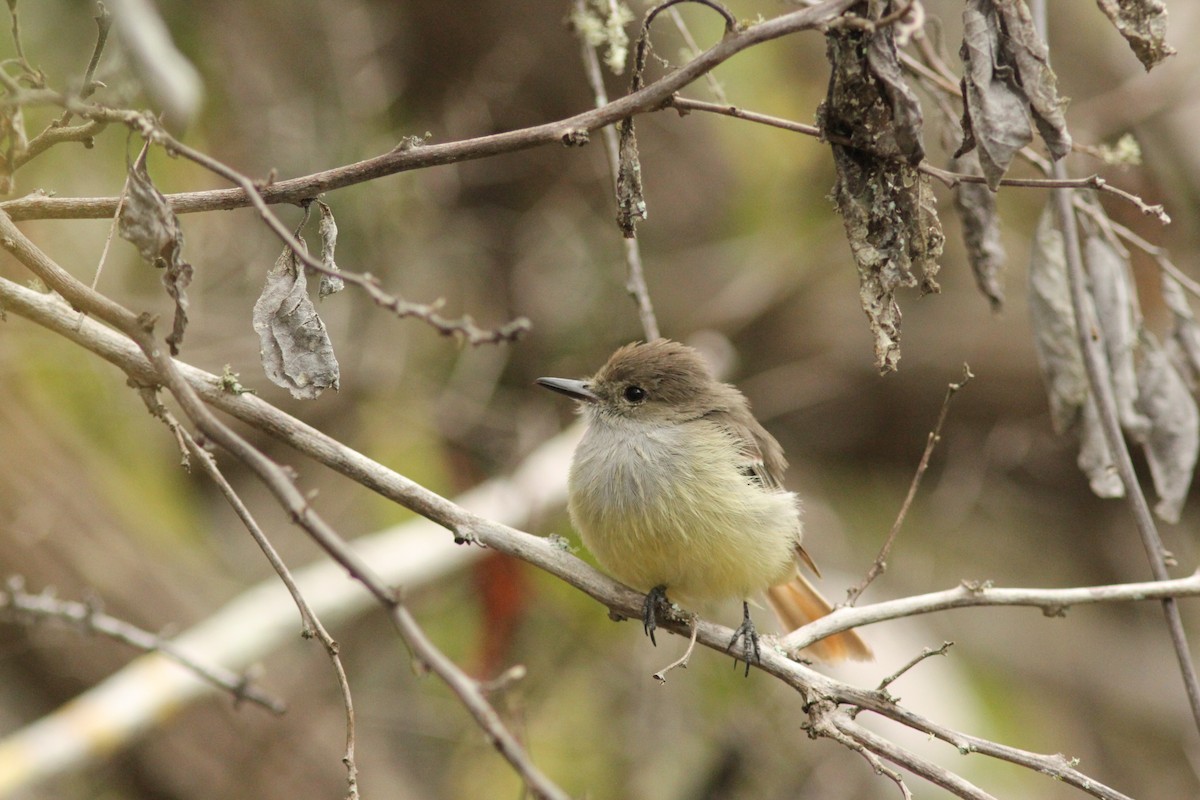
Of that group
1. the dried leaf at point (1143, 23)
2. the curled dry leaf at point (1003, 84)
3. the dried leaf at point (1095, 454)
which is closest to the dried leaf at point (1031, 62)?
the curled dry leaf at point (1003, 84)

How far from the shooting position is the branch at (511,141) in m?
2.17

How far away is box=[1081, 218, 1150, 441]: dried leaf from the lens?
3.48 metres

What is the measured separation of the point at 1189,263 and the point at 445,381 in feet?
14.9

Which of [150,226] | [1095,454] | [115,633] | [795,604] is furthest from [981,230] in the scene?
[115,633]

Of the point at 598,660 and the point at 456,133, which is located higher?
the point at 456,133

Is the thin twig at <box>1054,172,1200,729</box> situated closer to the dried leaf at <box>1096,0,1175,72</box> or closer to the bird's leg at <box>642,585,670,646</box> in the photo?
the dried leaf at <box>1096,0,1175,72</box>

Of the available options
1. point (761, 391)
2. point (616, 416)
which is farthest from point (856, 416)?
point (616, 416)

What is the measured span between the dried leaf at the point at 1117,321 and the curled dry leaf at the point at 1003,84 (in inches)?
46.8

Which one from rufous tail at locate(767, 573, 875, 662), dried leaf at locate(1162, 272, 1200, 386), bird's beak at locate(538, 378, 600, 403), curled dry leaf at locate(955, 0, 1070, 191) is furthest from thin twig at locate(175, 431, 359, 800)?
dried leaf at locate(1162, 272, 1200, 386)

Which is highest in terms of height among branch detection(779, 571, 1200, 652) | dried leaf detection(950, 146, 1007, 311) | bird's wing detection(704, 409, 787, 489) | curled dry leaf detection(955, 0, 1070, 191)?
curled dry leaf detection(955, 0, 1070, 191)

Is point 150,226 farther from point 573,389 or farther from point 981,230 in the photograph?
point 981,230

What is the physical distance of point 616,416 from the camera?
13.8 feet

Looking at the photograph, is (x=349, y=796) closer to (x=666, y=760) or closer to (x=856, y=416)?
(x=666, y=760)

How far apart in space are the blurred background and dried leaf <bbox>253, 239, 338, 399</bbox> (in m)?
3.55
